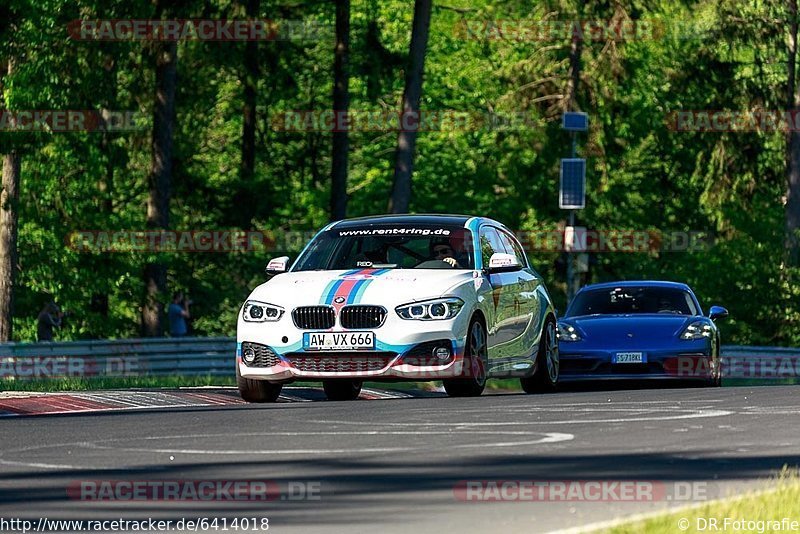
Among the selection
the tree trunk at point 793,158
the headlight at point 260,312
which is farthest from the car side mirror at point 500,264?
the tree trunk at point 793,158

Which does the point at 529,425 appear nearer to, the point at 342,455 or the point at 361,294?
the point at 342,455

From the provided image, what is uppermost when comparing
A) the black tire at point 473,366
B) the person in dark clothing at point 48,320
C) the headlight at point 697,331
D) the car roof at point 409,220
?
the car roof at point 409,220

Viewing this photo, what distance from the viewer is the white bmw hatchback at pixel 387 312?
16.5 m

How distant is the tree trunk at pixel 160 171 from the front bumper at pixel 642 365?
1976 centimetres

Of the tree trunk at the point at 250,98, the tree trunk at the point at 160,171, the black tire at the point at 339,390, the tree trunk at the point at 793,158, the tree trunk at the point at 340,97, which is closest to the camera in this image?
the black tire at the point at 339,390

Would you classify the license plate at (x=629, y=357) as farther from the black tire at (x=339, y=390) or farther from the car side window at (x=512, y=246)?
the black tire at (x=339, y=390)

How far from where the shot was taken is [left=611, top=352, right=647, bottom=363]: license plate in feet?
68.7

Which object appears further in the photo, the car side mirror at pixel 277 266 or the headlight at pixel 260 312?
the car side mirror at pixel 277 266

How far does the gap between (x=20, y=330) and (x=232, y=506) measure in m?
38.3

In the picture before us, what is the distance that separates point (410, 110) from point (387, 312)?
21413 mm

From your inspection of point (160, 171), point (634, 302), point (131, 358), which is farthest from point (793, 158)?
point (634, 302)

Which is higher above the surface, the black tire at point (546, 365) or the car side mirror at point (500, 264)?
the car side mirror at point (500, 264)

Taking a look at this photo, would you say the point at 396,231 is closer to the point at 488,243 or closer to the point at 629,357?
the point at 488,243

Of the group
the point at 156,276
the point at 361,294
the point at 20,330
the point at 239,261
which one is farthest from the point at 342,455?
the point at 239,261
